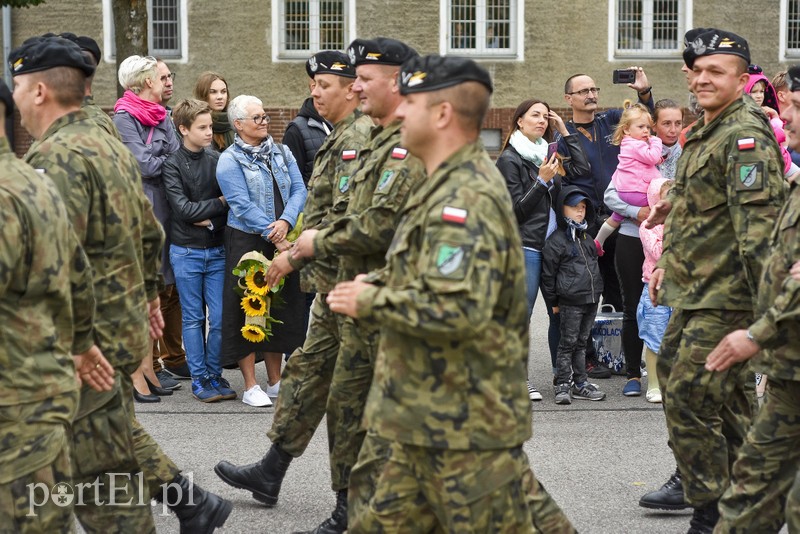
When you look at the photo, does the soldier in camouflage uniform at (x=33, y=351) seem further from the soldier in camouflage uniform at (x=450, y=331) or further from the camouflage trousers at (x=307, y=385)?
the camouflage trousers at (x=307, y=385)

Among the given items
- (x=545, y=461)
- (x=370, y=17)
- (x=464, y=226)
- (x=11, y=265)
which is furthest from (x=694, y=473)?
(x=370, y=17)

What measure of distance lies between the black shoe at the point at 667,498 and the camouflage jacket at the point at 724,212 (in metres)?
1.08

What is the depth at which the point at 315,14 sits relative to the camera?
21.1 m

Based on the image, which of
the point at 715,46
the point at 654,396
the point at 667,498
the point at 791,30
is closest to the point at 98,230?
the point at 715,46

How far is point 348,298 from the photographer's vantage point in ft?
12.5

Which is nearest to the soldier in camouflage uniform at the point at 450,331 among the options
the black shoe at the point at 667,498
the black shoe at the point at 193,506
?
the black shoe at the point at 193,506

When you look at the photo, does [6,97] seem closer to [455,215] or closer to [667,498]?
[455,215]

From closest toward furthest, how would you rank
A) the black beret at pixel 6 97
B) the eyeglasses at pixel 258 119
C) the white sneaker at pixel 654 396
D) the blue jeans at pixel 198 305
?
the black beret at pixel 6 97, the eyeglasses at pixel 258 119, the white sneaker at pixel 654 396, the blue jeans at pixel 198 305

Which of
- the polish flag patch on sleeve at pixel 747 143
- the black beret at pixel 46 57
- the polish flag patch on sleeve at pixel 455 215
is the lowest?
the polish flag patch on sleeve at pixel 455 215

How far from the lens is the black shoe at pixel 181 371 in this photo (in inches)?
371

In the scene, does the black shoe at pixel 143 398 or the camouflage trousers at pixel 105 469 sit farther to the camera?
the black shoe at pixel 143 398

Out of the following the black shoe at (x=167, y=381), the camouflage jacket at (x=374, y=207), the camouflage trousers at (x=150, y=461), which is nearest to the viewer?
the camouflage jacket at (x=374, y=207)

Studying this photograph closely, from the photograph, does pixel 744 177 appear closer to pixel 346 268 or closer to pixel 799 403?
pixel 799 403

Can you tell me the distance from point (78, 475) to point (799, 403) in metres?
2.78
